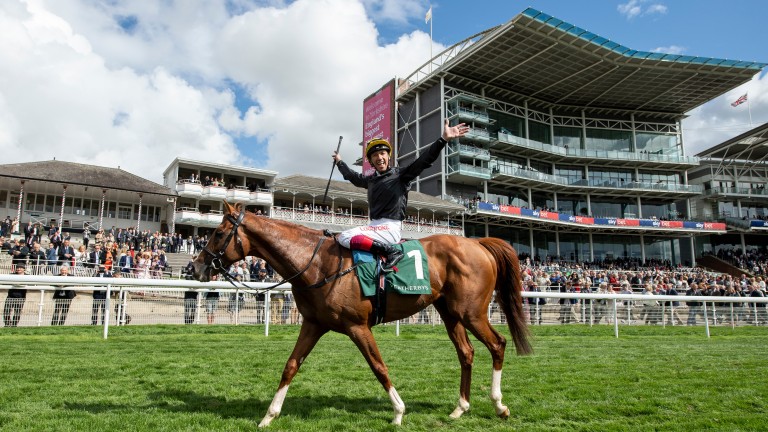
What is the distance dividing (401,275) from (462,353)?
0.94 meters

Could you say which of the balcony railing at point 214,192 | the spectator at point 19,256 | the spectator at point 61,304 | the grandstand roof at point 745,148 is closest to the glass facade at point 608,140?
the grandstand roof at point 745,148

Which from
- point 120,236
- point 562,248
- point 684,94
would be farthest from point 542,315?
point 684,94

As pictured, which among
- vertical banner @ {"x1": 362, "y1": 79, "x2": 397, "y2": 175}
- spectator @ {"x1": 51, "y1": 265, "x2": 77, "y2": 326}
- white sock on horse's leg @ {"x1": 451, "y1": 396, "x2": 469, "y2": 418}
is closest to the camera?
white sock on horse's leg @ {"x1": 451, "y1": 396, "x2": 469, "y2": 418}

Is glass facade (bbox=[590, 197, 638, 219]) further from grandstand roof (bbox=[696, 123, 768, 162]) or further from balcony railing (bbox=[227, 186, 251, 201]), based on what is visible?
balcony railing (bbox=[227, 186, 251, 201])

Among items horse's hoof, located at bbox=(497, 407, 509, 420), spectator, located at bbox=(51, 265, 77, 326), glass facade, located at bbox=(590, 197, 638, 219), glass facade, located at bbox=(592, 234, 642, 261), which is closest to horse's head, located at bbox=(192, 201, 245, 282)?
horse's hoof, located at bbox=(497, 407, 509, 420)

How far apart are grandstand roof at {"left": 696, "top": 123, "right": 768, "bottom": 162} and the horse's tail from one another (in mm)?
56656

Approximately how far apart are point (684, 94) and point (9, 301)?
58.6 m

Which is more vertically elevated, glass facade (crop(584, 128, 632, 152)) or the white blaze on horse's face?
glass facade (crop(584, 128, 632, 152))

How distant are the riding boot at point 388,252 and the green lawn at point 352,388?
1.24 metres

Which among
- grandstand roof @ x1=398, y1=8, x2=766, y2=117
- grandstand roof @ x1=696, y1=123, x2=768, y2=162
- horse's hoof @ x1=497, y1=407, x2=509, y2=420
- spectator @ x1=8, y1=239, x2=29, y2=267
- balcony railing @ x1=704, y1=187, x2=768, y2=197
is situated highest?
grandstand roof @ x1=398, y1=8, x2=766, y2=117

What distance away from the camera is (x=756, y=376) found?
221 inches

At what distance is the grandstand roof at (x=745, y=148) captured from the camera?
163ft

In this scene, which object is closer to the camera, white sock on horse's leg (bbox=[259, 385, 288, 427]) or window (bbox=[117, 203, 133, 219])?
white sock on horse's leg (bbox=[259, 385, 288, 427])

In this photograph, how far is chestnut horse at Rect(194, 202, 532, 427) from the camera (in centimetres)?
405
